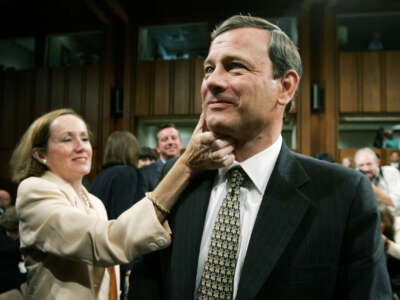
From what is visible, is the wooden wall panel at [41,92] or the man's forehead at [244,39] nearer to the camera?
the man's forehead at [244,39]

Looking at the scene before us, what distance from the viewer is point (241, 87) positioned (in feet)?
3.17

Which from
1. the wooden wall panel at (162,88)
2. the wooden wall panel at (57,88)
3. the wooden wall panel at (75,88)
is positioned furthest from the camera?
the wooden wall panel at (57,88)

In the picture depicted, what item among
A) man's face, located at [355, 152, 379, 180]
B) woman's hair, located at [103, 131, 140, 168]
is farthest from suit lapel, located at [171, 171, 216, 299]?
man's face, located at [355, 152, 379, 180]

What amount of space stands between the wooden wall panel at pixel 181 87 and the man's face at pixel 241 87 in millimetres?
5355

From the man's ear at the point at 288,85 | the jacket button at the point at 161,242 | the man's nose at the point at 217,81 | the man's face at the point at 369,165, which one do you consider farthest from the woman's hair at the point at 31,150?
the man's face at the point at 369,165

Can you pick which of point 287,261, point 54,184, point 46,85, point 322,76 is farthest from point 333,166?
point 46,85

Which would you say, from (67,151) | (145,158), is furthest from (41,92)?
(67,151)

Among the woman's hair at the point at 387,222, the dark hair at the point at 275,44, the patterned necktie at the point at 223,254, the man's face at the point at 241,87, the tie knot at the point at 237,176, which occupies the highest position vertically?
the dark hair at the point at 275,44

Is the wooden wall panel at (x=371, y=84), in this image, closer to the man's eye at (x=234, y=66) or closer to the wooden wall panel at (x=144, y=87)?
the wooden wall panel at (x=144, y=87)

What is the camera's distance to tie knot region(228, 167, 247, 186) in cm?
103

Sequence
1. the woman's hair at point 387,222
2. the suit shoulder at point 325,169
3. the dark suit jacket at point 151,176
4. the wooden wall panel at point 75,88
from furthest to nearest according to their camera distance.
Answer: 1. the wooden wall panel at point 75,88
2. the dark suit jacket at point 151,176
3. the woman's hair at point 387,222
4. the suit shoulder at point 325,169

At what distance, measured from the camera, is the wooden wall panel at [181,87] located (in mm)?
6359

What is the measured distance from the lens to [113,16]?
21.6ft

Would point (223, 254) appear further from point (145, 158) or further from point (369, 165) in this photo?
point (145, 158)
